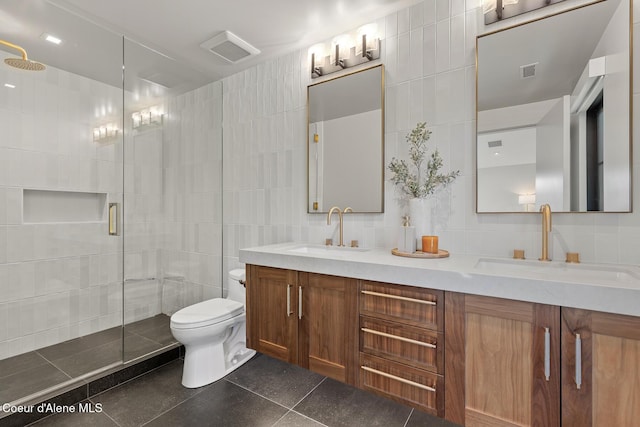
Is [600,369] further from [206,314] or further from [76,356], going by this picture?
[76,356]

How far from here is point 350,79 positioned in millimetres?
2076

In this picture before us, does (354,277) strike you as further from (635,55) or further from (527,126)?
(635,55)

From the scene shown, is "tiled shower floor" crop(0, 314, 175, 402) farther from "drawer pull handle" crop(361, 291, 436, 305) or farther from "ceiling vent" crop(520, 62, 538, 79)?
"ceiling vent" crop(520, 62, 538, 79)

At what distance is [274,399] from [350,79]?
85.0 inches

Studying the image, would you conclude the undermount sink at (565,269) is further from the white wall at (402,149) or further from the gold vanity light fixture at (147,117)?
the gold vanity light fixture at (147,117)

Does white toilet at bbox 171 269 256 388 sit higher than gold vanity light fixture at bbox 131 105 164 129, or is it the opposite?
gold vanity light fixture at bbox 131 105 164 129

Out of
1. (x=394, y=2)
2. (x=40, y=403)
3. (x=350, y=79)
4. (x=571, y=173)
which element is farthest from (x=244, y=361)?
(x=394, y=2)

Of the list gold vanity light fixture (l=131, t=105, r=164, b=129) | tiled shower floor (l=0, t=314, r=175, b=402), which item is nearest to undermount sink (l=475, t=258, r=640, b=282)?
tiled shower floor (l=0, t=314, r=175, b=402)

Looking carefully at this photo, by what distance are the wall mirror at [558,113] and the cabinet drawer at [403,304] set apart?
69 cm

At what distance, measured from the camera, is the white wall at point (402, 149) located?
4.76ft

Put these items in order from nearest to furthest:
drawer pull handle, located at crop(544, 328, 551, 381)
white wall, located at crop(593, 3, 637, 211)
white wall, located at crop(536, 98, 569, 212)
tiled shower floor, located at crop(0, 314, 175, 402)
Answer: drawer pull handle, located at crop(544, 328, 551, 381), white wall, located at crop(593, 3, 637, 211), white wall, located at crop(536, 98, 569, 212), tiled shower floor, located at crop(0, 314, 175, 402)

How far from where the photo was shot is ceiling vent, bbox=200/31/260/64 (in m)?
2.17

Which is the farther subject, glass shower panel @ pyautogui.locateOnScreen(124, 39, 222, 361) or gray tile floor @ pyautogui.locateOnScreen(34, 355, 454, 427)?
glass shower panel @ pyautogui.locateOnScreen(124, 39, 222, 361)

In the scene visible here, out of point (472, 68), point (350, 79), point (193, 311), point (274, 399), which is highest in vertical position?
point (350, 79)
